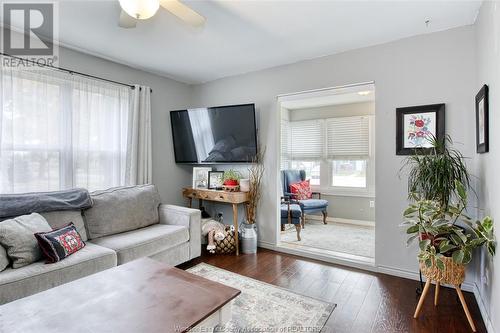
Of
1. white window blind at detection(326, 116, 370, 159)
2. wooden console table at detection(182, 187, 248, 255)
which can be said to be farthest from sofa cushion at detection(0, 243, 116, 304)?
white window blind at detection(326, 116, 370, 159)

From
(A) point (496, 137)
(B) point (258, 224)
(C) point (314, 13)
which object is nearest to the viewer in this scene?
(A) point (496, 137)

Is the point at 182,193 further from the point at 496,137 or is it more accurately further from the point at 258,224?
the point at 496,137

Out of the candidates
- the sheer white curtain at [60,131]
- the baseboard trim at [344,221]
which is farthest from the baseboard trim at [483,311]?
the sheer white curtain at [60,131]

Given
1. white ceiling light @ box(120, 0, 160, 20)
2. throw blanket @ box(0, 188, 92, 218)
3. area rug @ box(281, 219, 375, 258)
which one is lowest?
area rug @ box(281, 219, 375, 258)

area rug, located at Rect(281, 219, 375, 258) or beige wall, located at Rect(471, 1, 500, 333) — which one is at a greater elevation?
beige wall, located at Rect(471, 1, 500, 333)

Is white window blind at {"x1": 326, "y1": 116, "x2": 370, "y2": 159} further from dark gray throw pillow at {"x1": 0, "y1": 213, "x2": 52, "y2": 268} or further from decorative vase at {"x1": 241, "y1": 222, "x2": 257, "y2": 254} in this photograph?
dark gray throw pillow at {"x1": 0, "y1": 213, "x2": 52, "y2": 268}

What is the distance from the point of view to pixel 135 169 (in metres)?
3.46

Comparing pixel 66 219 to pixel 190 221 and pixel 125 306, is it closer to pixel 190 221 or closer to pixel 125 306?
pixel 190 221

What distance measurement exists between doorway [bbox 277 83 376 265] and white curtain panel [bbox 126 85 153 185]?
2119 mm

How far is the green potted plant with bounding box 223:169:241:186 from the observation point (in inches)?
142

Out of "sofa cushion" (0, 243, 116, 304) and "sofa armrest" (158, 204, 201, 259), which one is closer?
"sofa cushion" (0, 243, 116, 304)

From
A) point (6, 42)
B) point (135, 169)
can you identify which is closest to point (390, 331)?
point (135, 169)

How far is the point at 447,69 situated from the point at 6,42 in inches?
162

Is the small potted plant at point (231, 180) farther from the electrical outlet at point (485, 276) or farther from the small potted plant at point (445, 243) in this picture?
the electrical outlet at point (485, 276)
